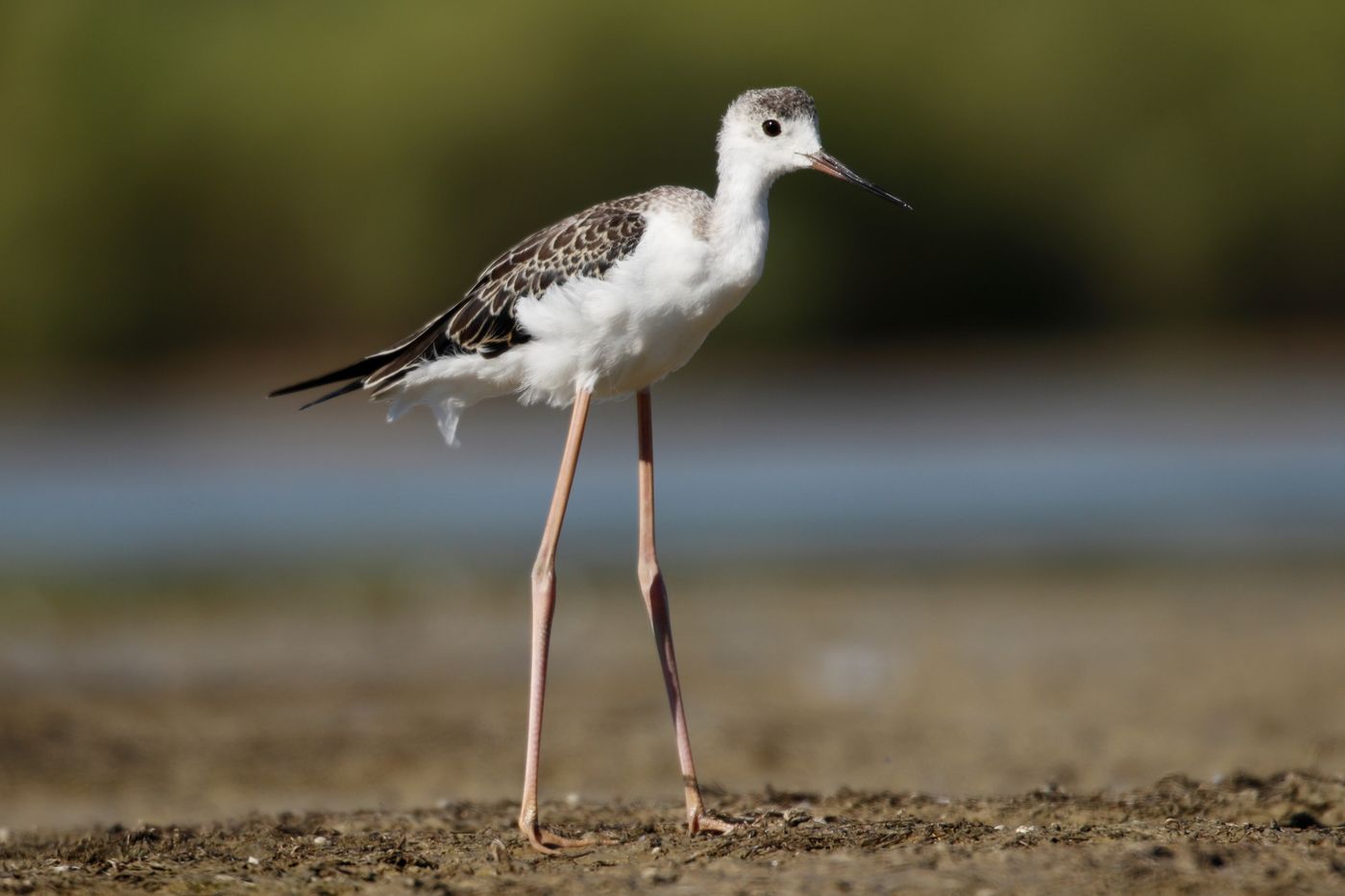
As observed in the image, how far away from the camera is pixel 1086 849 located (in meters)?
5.48

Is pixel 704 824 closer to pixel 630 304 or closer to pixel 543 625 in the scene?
pixel 543 625

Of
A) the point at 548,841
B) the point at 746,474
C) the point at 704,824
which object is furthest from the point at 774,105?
the point at 746,474

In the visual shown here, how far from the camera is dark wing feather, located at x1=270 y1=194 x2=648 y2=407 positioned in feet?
21.8

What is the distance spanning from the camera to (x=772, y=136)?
6.61m

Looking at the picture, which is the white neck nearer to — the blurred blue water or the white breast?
the white breast

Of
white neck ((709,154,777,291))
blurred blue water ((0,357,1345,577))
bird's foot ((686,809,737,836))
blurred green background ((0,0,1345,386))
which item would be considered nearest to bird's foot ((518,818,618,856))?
bird's foot ((686,809,737,836))

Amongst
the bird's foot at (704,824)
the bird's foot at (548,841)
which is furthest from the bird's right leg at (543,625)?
the bird's foot at (704,824)

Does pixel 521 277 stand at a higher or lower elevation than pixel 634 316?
higher

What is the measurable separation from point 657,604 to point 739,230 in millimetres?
1539

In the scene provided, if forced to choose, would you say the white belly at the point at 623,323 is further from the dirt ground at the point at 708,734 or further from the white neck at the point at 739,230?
the dirt ground at the point at 708,734

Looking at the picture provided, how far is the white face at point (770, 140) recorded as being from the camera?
6.59 metres

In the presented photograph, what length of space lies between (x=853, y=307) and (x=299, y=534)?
44.2 feet

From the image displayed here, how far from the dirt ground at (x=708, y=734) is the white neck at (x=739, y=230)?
1.97 m

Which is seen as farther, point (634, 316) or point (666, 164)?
point (666, 164)
